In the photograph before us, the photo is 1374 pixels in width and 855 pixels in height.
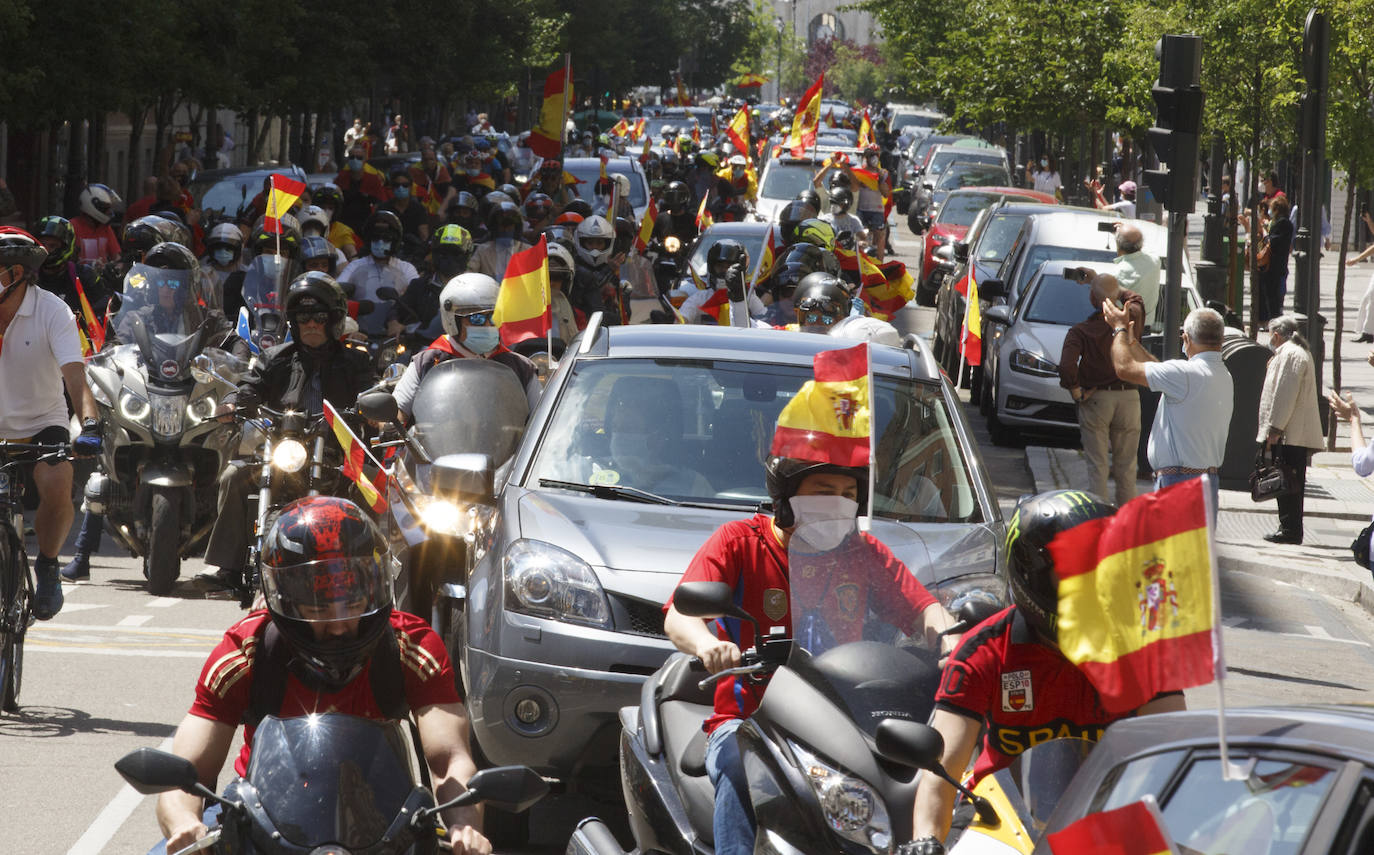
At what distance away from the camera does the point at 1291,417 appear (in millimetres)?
14258

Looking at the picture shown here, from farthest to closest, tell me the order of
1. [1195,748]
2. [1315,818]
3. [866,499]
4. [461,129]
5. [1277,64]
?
[461,129] → [1277,64] → [866,499] → [1195,748] → [1315,818]

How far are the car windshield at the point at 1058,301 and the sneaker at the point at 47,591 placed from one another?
456 inches

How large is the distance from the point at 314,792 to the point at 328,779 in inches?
1.5

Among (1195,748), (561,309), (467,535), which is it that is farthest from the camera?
(561,309)

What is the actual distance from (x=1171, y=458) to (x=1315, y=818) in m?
8.63

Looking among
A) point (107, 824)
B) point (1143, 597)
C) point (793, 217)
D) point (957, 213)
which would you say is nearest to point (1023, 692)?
point (1143, 597)

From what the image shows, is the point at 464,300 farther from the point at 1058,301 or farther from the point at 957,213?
the point at 957,213

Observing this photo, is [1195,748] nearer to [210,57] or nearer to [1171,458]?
[1171,458]

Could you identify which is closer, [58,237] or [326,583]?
[326,583]

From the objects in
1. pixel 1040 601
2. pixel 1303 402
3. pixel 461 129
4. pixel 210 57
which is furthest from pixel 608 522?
pixel 461 129

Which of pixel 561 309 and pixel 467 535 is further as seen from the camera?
pixel 561 309

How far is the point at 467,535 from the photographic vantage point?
832 cm

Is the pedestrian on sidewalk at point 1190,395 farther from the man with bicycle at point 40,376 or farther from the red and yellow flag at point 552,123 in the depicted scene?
the red and yellow flag at point 552,123

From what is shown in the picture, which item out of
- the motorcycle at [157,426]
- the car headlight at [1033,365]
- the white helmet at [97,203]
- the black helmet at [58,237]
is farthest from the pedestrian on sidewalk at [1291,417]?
the white helmet at [97,203]
